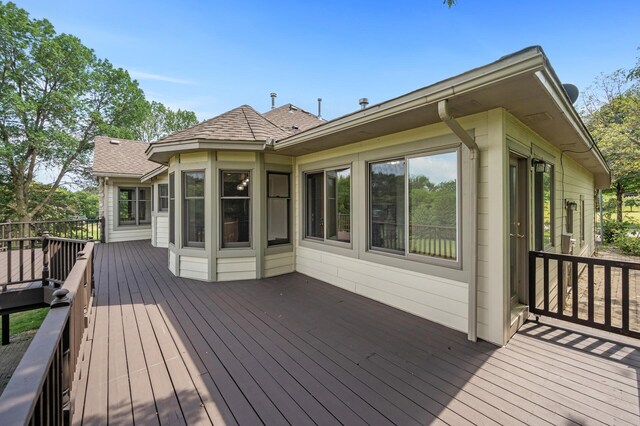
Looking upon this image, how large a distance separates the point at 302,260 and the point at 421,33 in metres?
6.90

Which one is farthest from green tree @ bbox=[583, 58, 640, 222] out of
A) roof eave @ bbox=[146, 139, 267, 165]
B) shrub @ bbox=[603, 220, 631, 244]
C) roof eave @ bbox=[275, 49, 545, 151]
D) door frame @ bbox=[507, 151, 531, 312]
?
roof eave @ bbox=[146, 139, 267, 165]

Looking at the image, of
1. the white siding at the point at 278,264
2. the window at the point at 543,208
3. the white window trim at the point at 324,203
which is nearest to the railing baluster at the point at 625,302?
the window at the point at 543,208

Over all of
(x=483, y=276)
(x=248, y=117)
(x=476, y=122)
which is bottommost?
(x=483, y=276)

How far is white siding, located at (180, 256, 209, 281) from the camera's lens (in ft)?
17.8

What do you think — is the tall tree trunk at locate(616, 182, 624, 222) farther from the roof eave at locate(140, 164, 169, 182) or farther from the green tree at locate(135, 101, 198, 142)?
the green tree at locate(135, 101, 198, 142)

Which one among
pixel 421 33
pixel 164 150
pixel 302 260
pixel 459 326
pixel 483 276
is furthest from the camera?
pixel 421 33

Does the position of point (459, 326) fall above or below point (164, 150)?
below

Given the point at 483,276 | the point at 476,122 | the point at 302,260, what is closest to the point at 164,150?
the point at 302,260

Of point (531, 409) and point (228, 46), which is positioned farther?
point (228, 46)

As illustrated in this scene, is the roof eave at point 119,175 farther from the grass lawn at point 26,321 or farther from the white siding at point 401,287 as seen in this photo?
the white siding at point 401,287

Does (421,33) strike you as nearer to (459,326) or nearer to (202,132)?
(202,132)

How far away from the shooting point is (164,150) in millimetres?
5363

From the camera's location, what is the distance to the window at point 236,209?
5.48 metres

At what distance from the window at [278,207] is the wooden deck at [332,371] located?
206cm
